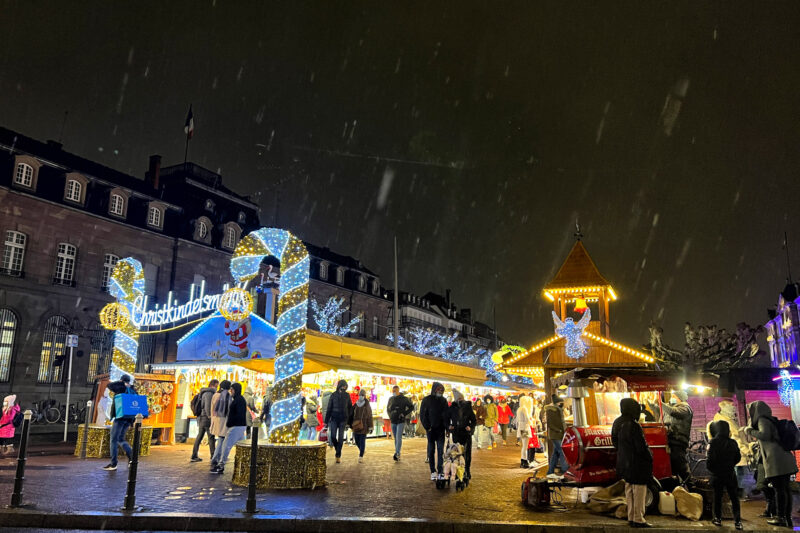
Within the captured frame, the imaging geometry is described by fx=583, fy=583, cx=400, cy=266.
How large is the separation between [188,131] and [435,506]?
30.5m

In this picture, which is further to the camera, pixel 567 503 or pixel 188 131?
pixel 188 131

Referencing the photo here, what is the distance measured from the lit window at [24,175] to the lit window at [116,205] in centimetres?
375

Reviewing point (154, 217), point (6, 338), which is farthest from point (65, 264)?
point (154, 217)

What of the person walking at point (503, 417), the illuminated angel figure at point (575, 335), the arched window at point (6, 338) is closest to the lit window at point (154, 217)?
the arched window at point (6, 338)

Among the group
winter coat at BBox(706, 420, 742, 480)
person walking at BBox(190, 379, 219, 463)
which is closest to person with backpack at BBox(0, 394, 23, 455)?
person walking at BBox(190, 379, 219, 463)

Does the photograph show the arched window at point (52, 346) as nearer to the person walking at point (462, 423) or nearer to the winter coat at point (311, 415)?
the winter coat at point (311, 415)

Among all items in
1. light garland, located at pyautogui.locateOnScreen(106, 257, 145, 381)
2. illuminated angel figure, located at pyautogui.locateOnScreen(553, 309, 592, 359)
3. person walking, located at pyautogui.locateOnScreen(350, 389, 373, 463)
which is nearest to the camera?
person walking, located at pyautogui.locateOnScreen(350, 389, 373, 463)

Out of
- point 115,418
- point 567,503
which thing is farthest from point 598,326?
point 115,418

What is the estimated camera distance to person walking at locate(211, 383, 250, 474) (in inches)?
450

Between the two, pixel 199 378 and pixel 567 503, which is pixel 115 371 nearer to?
pixel 199 378

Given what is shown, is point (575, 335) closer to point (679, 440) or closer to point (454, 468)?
point (679, 440)

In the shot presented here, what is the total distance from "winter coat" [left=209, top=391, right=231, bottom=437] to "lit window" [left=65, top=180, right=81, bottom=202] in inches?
767

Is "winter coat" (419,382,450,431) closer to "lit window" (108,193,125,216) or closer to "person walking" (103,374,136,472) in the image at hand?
"person walking" (103,374,136,472)

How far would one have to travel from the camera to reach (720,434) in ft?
25.9
